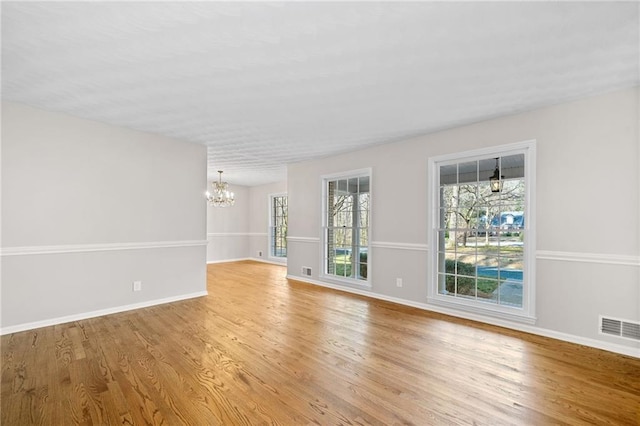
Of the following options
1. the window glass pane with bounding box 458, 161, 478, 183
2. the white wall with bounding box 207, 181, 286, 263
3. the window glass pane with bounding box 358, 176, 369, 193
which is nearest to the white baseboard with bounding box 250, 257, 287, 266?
the white wall with bounding box 207, 181, 286, 263

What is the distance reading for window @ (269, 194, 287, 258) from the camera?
887 cm

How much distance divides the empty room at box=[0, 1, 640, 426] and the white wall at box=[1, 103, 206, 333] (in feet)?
0.08

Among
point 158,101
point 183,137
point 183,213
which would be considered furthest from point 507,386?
point 183,137

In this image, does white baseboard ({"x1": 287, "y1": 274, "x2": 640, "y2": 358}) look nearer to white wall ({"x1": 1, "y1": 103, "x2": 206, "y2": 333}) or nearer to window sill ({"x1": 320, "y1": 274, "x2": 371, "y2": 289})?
window sill ({"x1": 320, "y1": 274, "x2": 371, "y2": 289})

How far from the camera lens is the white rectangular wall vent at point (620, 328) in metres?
2.71

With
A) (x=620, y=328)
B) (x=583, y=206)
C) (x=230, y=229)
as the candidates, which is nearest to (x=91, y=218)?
(x=230, y=229)

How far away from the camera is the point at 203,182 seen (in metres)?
4.83

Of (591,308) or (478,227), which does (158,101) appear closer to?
(478,227)

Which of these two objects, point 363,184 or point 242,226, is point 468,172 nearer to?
point 363,184

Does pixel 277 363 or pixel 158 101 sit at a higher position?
pixel 158 101

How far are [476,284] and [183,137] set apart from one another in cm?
475

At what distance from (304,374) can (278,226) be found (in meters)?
6.83

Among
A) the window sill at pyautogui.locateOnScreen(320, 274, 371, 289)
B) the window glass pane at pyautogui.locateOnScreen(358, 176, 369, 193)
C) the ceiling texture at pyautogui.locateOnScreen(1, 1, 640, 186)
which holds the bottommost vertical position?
the window sill at pyautogui.locateOnScreen(320, 274, 371, 289)

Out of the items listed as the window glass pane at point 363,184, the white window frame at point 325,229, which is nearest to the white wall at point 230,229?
the white window frame at point 325,229
